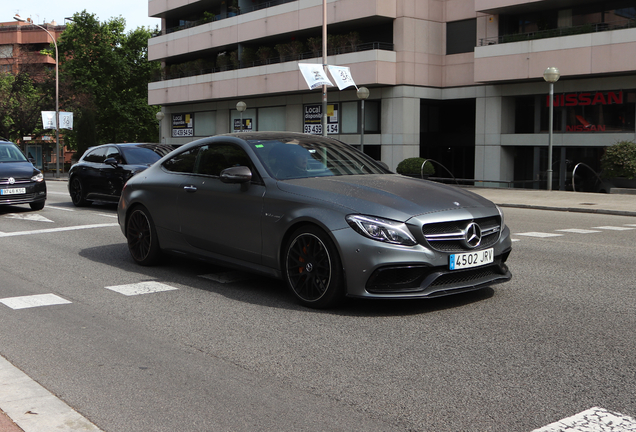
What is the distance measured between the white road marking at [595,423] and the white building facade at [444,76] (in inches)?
1022

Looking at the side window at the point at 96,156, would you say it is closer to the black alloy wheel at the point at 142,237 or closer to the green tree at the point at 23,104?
the black alloy wheel at the point at 142,237

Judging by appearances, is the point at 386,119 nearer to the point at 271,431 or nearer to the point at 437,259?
the point at 437,259

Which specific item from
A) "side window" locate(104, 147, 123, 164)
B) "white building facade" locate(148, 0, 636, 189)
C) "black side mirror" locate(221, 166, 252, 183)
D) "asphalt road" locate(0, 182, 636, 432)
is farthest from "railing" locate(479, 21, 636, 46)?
"black side mirror" locate(221, 166, 252, 183)

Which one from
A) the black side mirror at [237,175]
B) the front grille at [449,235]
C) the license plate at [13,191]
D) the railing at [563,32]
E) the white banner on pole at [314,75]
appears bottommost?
the license plate at [13,191]

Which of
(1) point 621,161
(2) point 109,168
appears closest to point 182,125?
(1) point 621,161

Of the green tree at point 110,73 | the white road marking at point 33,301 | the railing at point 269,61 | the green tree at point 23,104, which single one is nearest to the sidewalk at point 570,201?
the railing at point 269,61

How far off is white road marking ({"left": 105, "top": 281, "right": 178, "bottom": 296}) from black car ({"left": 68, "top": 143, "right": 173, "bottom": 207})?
8.58m

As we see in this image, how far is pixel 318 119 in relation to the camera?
39.5 m

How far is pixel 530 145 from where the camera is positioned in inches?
1243

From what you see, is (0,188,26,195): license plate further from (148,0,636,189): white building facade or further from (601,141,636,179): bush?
(148,0,636,189): white building facade

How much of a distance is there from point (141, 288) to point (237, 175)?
1.63 meters

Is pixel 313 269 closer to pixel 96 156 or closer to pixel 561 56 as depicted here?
pixel 96 156

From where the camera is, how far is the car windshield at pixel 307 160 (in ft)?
22.8

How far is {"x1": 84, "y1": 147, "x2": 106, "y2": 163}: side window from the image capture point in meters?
17.1
